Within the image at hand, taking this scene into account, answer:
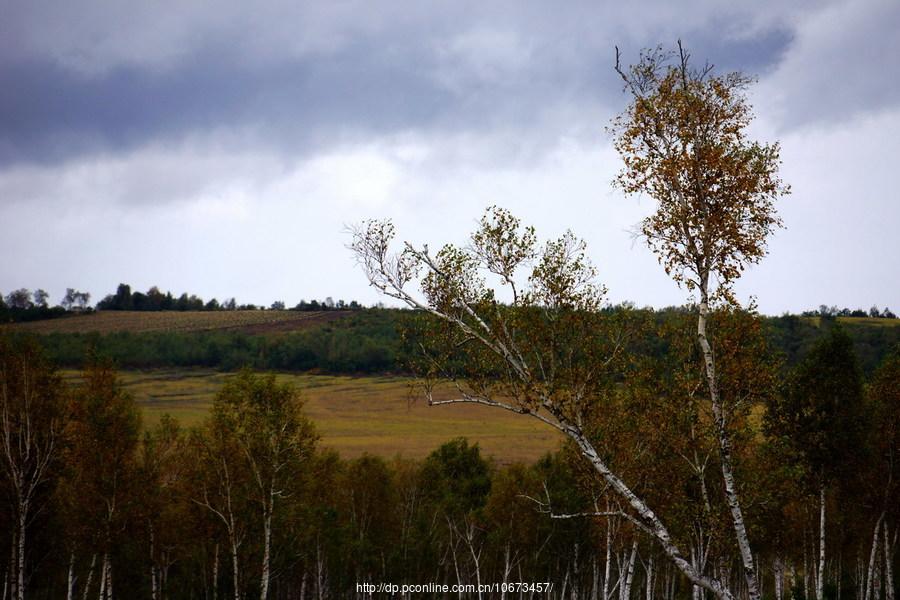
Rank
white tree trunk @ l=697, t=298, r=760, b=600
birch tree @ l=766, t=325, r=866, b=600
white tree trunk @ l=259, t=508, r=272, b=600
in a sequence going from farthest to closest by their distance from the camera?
white tree trunk @ l=259, t=508, r=272, b=600 < birch tree @ l=766, t=325, r=866, b=600 < white tree trunk @ l=697, t=298, r=760, b=600

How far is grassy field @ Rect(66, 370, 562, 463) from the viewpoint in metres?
143

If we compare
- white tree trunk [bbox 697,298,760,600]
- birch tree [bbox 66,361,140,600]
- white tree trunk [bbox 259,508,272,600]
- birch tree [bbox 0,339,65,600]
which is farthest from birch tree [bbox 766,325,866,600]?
birch tree [bbox 0,339,65,600]

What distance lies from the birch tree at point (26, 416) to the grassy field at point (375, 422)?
314 ft

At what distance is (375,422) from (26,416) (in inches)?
5474

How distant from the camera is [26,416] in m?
37.1

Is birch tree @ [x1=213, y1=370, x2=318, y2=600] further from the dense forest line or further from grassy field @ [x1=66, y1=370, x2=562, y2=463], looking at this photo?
grassy field @ [x1=66, y1=370, x2=562, y2=463]

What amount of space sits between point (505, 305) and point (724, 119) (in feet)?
21.4

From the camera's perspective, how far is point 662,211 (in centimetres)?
1541

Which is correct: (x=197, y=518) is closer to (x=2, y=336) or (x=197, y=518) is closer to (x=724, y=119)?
(x=2, y=336)

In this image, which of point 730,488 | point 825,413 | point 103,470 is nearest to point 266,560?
point 103,470

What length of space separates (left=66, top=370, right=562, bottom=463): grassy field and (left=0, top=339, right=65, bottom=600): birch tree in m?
95.8

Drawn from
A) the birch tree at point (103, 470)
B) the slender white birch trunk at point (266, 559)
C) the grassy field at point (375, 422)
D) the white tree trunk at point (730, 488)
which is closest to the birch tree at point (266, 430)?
Answer: the slender white birch trunk at point (266, 559)

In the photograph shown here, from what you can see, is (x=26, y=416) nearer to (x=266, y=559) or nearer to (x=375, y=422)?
(x=266, y=559)

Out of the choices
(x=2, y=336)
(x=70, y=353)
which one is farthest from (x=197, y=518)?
(x=70, y=353)
